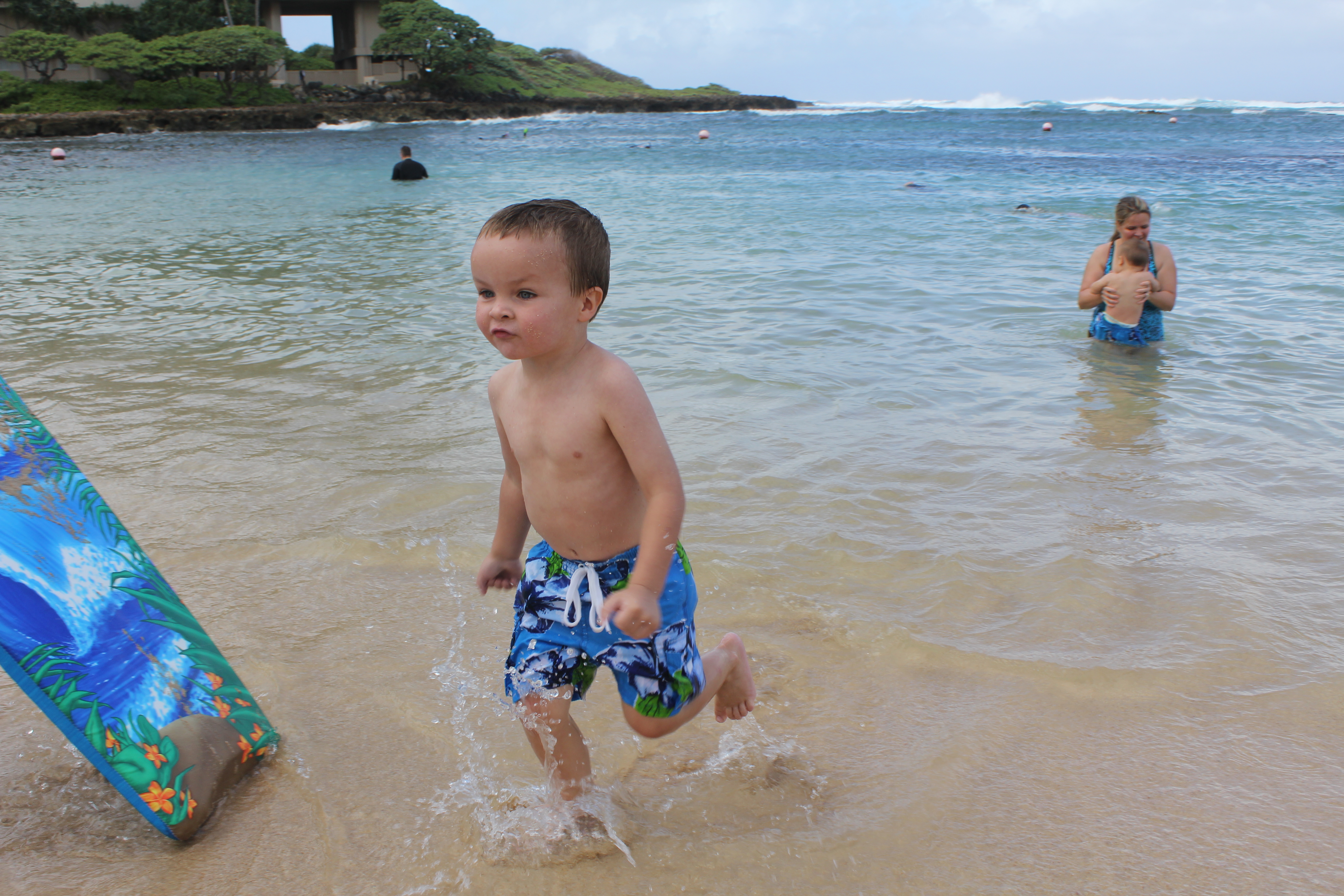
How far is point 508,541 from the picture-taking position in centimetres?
223

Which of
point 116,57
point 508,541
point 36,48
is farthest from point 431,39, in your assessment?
point 508,541

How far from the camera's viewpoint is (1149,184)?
66.8 feet

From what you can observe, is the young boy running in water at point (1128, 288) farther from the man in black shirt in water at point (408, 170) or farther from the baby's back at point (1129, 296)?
the man in black shirt in water at point (408, 170)

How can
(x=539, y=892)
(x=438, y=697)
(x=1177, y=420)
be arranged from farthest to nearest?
(x=1177, y=420) < (x=438, y=697) < (x=539, y=892)

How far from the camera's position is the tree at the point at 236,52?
165 ft

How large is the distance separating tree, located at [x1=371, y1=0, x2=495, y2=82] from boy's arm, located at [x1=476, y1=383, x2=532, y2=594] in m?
67.7

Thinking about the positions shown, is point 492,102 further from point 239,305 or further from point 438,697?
point 438,697

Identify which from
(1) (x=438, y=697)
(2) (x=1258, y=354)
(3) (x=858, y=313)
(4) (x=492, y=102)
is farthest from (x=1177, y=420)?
(4) (x=492, y=102)

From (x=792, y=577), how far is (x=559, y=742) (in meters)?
1.48

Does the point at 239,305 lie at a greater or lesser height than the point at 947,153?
lesser

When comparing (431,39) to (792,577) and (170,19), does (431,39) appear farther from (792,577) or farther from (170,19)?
(792,577)

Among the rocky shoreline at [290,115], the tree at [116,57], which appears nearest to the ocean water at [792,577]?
the rocky shoreline at [290,115]

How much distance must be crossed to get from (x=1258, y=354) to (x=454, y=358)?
561 centimetres

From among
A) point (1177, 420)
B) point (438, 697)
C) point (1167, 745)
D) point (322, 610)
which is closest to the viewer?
point (1167, 745)
